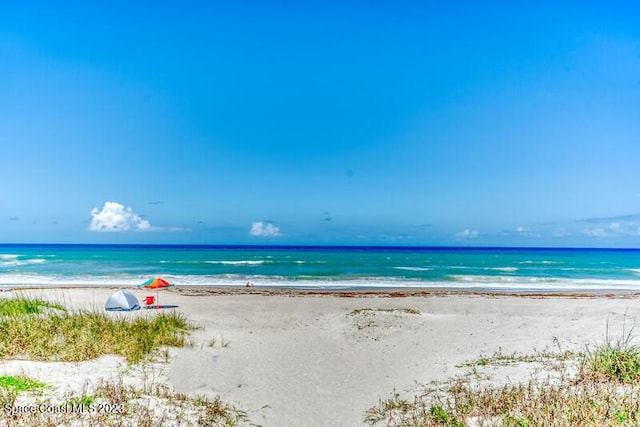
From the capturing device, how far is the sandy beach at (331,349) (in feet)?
22.0

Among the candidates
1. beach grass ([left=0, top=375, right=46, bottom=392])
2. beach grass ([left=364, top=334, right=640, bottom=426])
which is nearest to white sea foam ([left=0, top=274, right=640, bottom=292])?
beach grass ([left=364, top=334, right=640, bottom=426])

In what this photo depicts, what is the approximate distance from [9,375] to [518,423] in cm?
682

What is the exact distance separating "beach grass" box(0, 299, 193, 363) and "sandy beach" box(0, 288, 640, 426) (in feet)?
1.07

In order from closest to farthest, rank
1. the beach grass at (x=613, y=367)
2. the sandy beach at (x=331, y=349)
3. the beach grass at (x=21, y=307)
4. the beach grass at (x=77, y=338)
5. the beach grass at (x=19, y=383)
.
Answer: the beach grass at (x=19, y=383) < the beach grass at (x=613, y=367) < the sandy beach at (x=331, y=349) < the beach grass at (x=77, y=338) < the beach grass at (x=21, y=307)

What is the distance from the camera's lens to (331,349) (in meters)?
10.0

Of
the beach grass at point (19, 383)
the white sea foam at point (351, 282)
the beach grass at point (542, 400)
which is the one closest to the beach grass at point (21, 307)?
the beach grass at point (19, 383)

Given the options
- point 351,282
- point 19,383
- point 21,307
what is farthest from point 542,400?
point 351,282

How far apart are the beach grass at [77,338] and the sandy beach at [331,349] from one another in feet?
1.07

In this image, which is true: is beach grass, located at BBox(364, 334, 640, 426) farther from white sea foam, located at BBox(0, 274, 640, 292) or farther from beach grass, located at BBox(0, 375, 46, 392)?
white sea foam, located at BBox(0, 274, 640, 292)

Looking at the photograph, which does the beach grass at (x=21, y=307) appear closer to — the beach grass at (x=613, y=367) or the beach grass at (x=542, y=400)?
the beach grass at (x=542, y=400)

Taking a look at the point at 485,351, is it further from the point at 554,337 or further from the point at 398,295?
the point at 398,295

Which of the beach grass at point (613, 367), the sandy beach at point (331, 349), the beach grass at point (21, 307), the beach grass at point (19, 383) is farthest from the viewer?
the beach grass at point (21, 307)

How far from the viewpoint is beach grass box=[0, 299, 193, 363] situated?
723 cm

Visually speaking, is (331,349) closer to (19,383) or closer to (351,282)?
(19,383)
